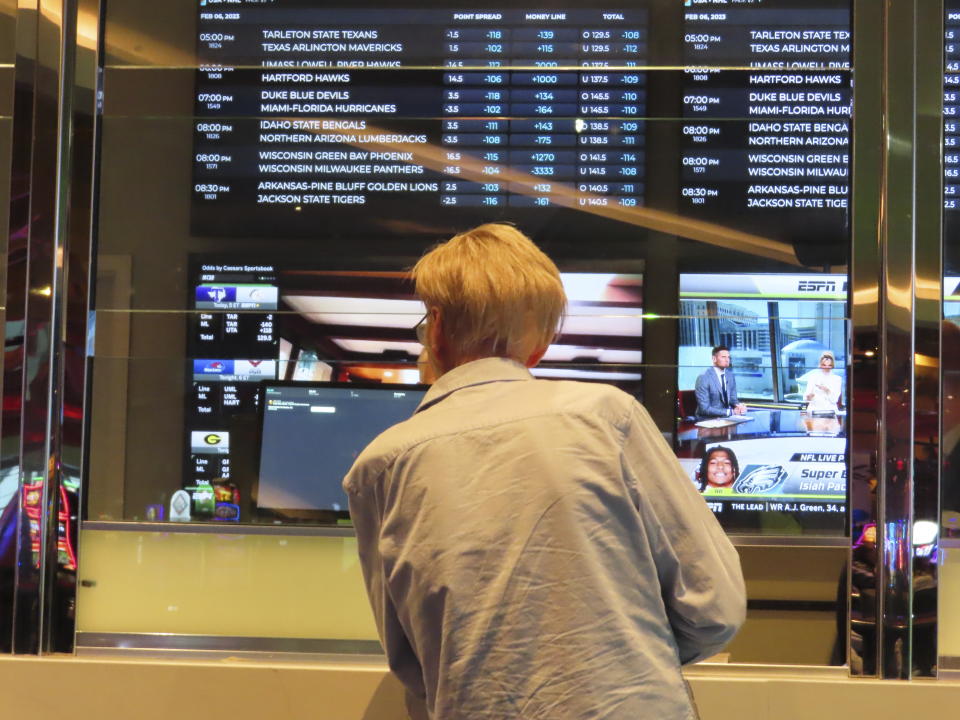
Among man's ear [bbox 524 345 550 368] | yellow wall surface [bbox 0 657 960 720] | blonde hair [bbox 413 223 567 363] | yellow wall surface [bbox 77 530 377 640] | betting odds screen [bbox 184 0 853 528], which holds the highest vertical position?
betting odds screen [bbox 184 0 853 528]

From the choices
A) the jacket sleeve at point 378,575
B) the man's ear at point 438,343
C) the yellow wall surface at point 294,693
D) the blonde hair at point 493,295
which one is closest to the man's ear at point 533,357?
the blonde hair at point 493,295

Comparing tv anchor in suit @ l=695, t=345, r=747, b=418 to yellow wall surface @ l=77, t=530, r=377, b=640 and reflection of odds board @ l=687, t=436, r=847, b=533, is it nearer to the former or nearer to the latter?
reflection of odds board @ l=687, t=436, r=847, b=533

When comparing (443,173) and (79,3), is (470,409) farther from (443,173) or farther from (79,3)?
(79,3)

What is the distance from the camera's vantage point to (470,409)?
1255mm

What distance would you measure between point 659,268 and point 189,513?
124 cm

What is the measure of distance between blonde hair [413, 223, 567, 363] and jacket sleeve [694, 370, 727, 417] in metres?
0.98

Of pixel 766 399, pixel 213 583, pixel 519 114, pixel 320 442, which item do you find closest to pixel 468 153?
pixel 519 114

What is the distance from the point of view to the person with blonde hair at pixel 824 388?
87.0 inches

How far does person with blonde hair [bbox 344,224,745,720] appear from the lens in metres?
1.19

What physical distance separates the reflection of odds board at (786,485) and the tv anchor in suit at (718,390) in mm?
74

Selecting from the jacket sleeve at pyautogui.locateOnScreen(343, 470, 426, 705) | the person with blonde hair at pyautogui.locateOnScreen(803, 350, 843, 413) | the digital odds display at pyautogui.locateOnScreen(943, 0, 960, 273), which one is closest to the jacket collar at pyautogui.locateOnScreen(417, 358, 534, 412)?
the jacket sleeve at pyautogui.locateOnScreen(343, 470, 426, 705)

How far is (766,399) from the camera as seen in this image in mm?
2258

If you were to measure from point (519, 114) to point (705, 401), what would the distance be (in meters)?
0.80

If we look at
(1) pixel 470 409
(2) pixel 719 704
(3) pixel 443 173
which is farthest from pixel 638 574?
(3) pixel 443 173
